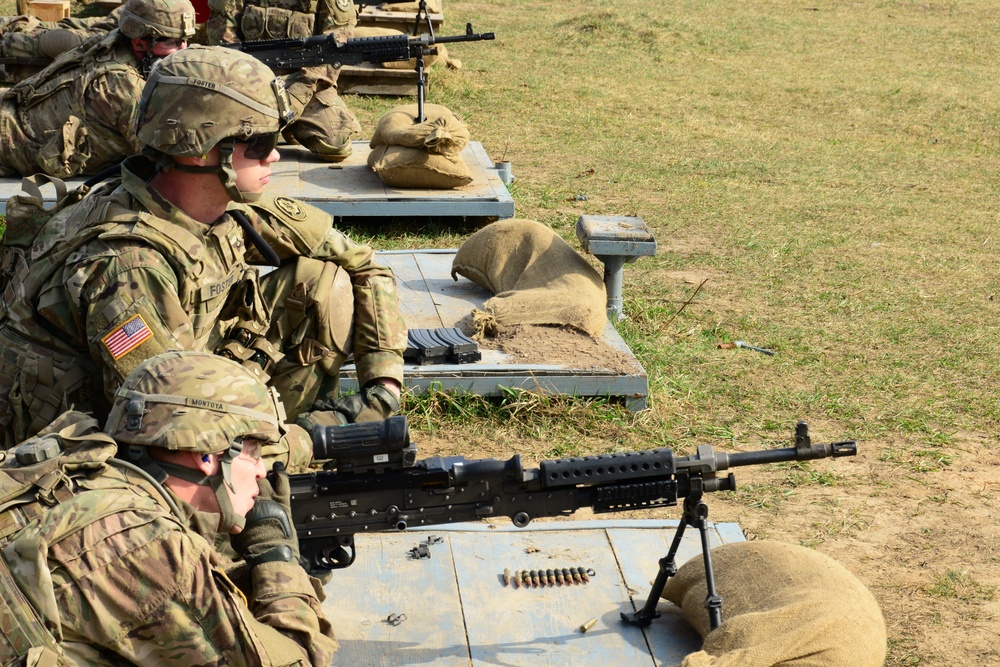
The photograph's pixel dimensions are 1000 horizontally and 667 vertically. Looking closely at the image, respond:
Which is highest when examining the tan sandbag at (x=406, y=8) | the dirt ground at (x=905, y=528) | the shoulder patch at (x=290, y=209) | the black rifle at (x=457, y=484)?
the shoulder patch at (x=290, y=209)

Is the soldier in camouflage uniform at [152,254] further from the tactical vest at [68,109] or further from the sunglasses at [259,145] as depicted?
the tactical vest at [68,109]

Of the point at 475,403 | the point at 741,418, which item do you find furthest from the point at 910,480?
the point at 475,403

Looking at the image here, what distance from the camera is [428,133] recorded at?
30.0ft

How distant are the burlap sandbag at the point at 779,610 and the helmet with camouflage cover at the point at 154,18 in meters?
5.46

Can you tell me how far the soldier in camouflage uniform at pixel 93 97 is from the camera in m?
8.16

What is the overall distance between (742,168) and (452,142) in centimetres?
391

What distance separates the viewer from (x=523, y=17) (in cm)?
1970

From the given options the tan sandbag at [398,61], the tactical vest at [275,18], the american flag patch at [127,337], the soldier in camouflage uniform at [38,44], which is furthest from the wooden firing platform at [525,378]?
the soldier in camouflage uniform at [38,44]

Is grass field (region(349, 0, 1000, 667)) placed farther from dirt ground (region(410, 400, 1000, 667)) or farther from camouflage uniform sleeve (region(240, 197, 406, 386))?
camouflage uniform sleeve (region(240, 197, 406, 386))

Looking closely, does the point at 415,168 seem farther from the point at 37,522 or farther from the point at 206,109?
the point at 37,522

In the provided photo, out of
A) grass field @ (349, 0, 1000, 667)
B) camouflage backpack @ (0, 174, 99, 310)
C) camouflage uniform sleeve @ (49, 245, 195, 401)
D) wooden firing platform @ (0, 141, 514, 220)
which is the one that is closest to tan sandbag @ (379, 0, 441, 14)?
grass field @ (349, 0, 1000, 667)

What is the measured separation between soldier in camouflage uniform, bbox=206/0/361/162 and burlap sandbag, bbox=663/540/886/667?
6332 mm

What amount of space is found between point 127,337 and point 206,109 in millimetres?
836

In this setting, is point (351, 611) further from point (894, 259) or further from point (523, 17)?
point (523, 17)
